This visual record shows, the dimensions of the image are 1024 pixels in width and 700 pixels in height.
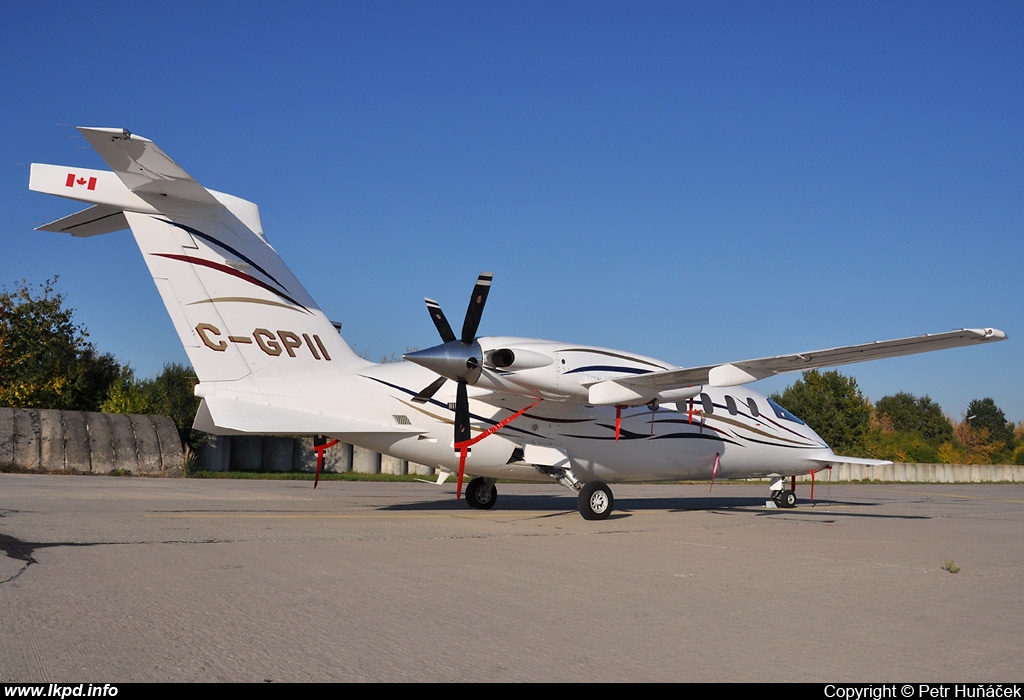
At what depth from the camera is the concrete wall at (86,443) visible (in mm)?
28797

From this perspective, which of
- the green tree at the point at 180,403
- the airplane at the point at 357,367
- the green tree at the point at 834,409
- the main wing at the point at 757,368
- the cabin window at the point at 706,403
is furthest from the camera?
the green tree at the point at 834,409

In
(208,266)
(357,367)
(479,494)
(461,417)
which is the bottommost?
(479,494)

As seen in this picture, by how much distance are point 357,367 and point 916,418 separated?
109738mm

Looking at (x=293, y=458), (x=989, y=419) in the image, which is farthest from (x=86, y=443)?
(x=989, y=419)

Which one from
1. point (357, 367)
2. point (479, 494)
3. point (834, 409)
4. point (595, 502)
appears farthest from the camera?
point (834, 409)

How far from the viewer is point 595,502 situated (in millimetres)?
16859

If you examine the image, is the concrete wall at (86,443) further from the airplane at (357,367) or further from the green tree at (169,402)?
the airplane at (357,367)

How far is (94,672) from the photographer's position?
4.91m

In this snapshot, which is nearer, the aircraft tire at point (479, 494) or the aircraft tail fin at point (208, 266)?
the aircraft tail fin at point (208, 266)

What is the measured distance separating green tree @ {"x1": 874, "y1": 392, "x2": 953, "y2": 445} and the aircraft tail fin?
331 feet

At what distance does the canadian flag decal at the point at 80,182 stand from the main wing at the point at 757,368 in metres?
9.64

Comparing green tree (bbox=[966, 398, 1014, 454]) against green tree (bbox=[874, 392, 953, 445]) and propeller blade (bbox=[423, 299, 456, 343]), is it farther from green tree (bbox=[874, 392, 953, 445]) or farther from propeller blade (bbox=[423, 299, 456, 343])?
propeller blade (bbox=[423, 299, 456, 343])

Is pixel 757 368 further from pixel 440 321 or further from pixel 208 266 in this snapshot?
pixel 208 266

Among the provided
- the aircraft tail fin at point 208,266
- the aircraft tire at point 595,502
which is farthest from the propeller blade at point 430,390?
the aircraft tire at point 595,502
